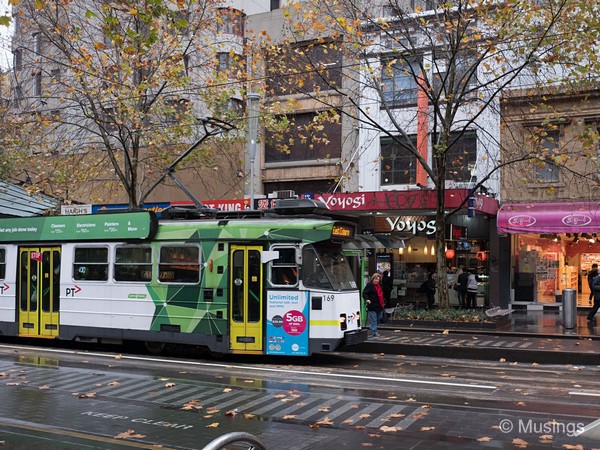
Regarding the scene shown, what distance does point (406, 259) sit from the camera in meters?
28.2

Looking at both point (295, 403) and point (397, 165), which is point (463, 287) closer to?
point (397, 165)

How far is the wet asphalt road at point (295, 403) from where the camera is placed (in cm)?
785

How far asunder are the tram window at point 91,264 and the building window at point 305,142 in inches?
523

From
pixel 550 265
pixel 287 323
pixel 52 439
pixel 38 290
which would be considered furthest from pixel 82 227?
pixel 550 265

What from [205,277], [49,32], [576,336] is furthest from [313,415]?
[49,32]

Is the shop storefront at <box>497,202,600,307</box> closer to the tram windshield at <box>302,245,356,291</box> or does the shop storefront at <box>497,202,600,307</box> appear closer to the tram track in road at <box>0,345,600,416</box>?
the tram track in road at <box>0,345,600,416</box>

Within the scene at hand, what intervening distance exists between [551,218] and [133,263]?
1463cm

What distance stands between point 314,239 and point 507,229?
12.2 m

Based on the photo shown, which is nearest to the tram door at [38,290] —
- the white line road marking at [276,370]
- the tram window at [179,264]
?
the white line road marking at [276,370]

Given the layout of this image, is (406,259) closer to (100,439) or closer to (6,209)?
(6,209)

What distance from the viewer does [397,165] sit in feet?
91.2

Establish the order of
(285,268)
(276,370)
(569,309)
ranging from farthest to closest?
(569,309) < (285,268) < (276,370)

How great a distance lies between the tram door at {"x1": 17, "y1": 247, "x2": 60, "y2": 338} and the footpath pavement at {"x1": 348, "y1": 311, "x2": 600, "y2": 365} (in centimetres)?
744

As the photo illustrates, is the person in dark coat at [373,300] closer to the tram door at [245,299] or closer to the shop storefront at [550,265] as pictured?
the tram door at [245,299]
